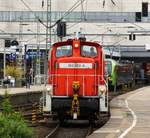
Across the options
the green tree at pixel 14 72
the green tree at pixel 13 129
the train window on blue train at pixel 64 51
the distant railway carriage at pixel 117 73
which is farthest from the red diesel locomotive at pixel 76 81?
the green tree at pixel 14 72

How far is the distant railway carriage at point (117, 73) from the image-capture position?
192 ft

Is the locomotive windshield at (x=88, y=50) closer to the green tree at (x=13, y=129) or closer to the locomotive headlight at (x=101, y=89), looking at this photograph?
the locomotive headlight at (x=101, y=89)

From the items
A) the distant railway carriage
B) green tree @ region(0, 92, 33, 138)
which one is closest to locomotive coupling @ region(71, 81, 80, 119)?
green tree @ region(0, 92, 33, 138)

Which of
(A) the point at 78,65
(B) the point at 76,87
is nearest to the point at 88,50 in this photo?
(A) the point at 78,65

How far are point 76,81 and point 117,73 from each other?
3858cm

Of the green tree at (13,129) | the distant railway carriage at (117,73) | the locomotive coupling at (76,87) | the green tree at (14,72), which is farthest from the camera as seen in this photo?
the green tree at (14,72)

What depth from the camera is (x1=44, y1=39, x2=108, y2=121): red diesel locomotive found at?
73.5 ft

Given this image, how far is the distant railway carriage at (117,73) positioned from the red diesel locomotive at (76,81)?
31.0m

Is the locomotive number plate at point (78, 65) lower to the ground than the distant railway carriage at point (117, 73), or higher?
higher

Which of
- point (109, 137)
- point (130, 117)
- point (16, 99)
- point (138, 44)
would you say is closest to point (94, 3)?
point (138, 44)

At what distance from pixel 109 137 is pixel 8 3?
101 meters

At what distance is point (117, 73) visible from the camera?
61.2 metres

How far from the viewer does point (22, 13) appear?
11844 centimetres

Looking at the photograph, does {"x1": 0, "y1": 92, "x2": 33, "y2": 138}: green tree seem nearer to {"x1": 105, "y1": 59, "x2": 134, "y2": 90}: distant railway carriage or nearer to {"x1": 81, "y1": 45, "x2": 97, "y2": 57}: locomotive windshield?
{"x1": 81, "y1": 45, "x2": 97, "y2": 57}: locomotive windshield
